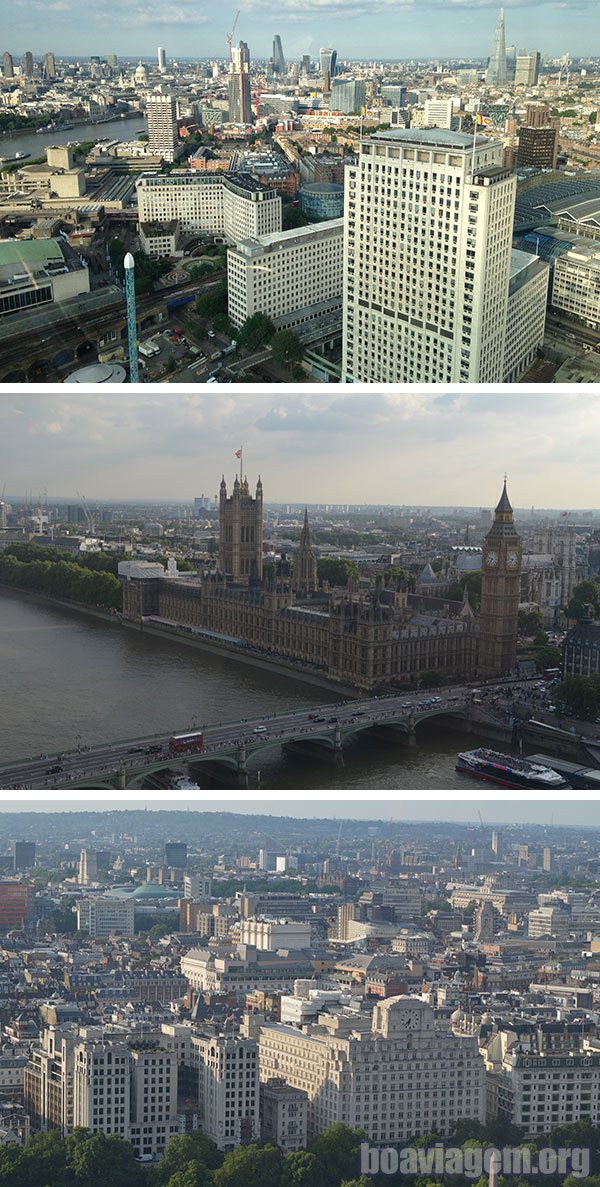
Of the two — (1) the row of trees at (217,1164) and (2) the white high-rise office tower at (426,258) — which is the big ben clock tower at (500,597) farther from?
(1) the row of trees at (217,1164)

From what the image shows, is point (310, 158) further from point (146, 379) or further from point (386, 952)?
point (386, 952)

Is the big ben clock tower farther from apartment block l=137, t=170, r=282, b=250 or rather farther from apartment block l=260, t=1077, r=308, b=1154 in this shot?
apartment block l=137, t=170, r=282, b=250

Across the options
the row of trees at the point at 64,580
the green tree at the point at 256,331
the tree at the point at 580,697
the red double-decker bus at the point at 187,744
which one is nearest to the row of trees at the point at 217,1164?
the red double-decker bus at the point at 187,744

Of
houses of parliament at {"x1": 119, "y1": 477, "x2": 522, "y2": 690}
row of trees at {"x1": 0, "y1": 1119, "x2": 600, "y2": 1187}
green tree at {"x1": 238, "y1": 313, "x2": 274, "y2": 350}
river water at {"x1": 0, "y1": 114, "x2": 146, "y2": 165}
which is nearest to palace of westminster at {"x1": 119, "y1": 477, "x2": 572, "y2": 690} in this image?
houses of parliament at {"x1": 119, "y1": 477, "x2": 522, "y2": 690}

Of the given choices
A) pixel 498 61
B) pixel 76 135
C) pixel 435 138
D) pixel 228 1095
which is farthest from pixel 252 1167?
pixel 76 135

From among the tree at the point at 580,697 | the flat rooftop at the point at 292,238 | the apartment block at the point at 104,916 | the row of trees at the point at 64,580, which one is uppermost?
the flat rooftop at the point at 292,238
